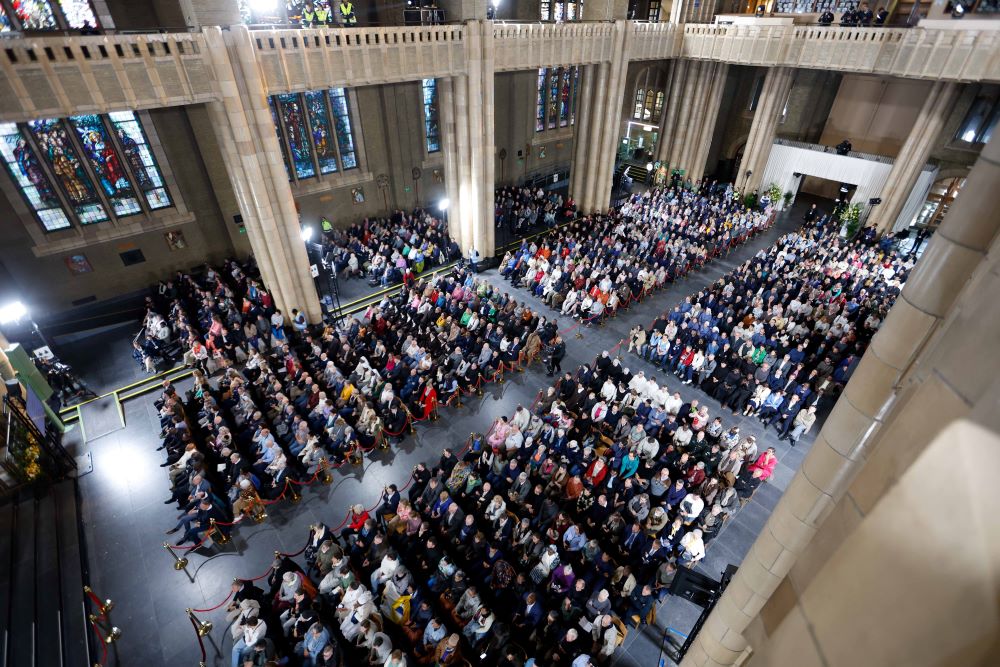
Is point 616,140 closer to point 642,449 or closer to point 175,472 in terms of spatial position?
point 642,449

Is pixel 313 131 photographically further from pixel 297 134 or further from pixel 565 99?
pixel 565 99

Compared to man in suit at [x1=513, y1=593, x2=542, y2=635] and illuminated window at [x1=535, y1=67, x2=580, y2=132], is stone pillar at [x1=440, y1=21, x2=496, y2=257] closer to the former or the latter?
illuminated window at [x1=535, y1=67, x2=580, y2=132]

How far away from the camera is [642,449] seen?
10.6 metres

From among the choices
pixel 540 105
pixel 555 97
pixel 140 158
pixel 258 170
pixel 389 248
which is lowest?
pixel 389 248

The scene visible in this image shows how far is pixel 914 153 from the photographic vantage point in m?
20.7

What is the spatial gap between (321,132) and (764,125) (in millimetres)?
21597

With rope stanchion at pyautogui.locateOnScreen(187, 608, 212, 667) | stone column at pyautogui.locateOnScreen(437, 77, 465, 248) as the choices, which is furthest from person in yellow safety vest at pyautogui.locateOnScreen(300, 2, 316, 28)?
rope stanchion at pyautogui.locateOnScreen(187, 608, 212, 667)

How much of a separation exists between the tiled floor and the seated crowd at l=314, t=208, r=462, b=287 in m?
7.50

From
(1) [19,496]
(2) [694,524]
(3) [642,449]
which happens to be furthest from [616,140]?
(1) [19,496]

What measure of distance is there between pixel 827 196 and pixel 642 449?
26930 millimetres

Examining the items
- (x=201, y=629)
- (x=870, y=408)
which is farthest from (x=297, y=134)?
(x=870, y=408)

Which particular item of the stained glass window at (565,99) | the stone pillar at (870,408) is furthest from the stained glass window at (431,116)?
the stone pillar at (870,408)

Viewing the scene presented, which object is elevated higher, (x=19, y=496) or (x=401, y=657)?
(x=401, y=657)

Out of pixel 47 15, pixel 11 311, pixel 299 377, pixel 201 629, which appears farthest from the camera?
pixel 47 15
